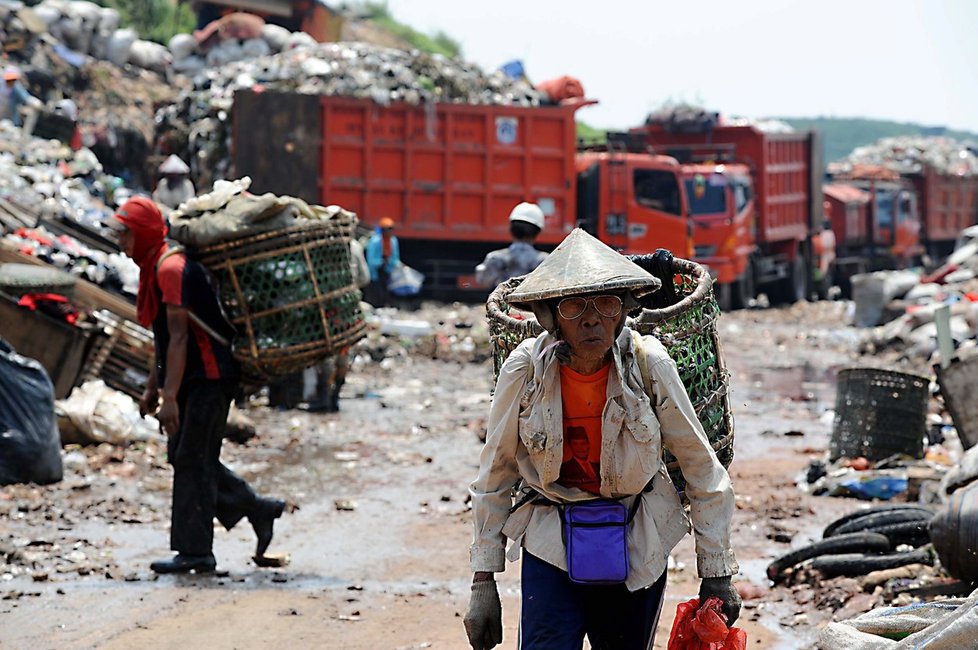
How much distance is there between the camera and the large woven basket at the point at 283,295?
6094 millimetres

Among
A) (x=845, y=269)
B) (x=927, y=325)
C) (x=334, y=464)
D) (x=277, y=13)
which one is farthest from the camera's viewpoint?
(x=277, y=13)

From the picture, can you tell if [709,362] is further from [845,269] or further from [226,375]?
[845,269]

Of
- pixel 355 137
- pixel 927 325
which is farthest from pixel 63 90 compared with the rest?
pixel 927 325

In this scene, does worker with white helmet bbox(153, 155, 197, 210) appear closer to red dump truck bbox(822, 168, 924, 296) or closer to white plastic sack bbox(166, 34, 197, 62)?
white plastic sack bbox(166, 34, 197, 62)

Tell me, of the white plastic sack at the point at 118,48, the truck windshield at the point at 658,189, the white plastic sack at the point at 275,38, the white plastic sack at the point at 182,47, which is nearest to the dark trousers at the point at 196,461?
the truck windshield at the point at 658,189

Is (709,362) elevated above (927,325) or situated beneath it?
elevated above

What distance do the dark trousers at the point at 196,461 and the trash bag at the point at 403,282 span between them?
11573 millimetres

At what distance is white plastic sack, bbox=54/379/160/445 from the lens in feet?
29.2

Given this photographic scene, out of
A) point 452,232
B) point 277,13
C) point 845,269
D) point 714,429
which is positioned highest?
point 277,13

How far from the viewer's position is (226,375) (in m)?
6.02

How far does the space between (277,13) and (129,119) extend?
297 inches

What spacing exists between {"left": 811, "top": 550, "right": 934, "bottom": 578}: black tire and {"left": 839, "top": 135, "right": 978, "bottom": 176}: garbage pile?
25838 millimetres

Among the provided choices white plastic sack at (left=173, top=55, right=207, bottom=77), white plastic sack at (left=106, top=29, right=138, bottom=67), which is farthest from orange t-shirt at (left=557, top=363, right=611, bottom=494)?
white plastic sack at (left=173, top=55, right=207, bottom=77)

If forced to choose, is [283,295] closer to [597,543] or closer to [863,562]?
[863,562]
